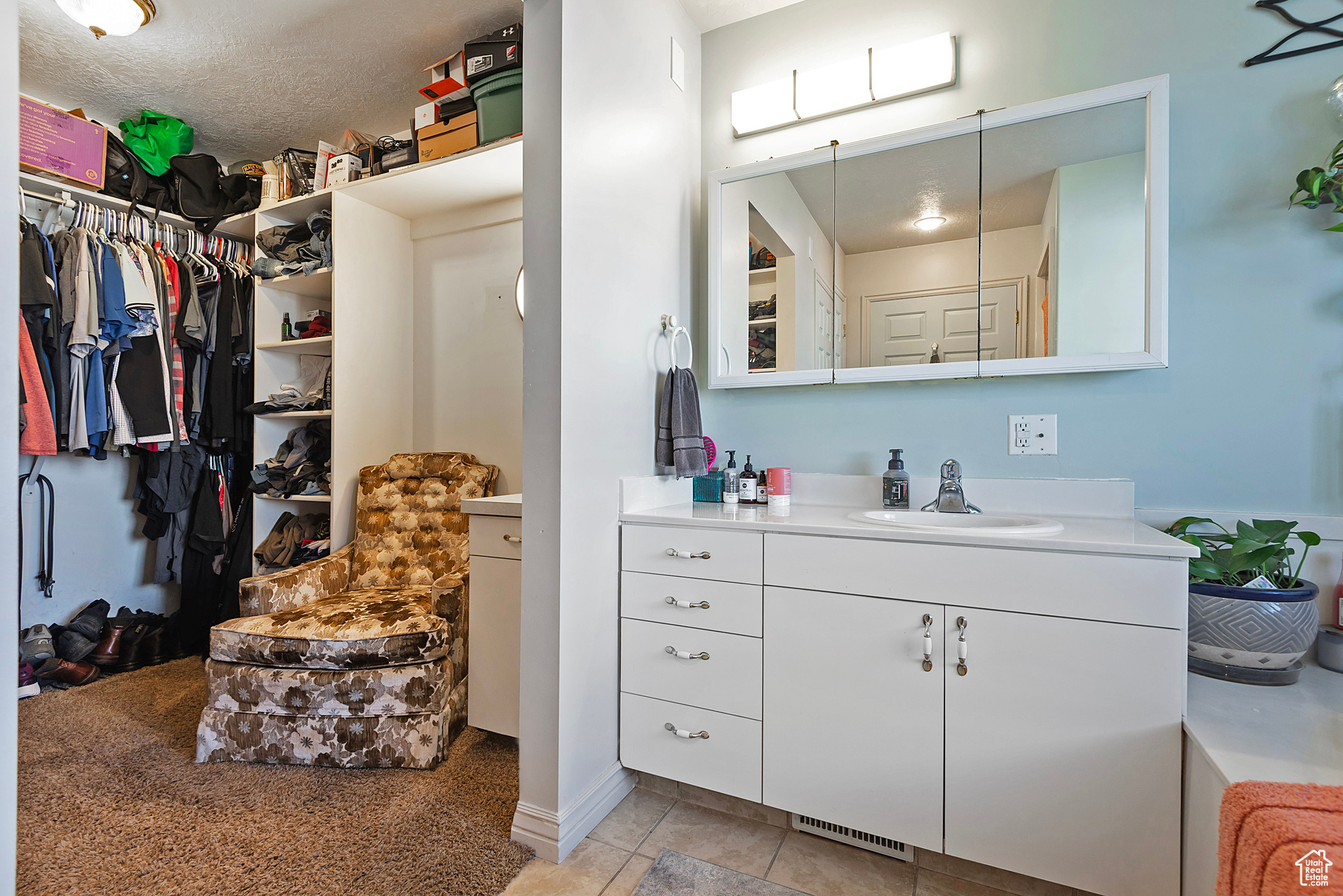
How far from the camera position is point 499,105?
7.04 feet

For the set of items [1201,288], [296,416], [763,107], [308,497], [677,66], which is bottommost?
[308,497]

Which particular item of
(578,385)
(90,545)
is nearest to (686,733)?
(578,385)

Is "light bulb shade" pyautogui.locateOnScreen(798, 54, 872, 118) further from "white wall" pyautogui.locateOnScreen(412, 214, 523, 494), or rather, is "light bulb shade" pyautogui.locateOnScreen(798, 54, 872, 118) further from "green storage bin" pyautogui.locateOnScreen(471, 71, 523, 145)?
"white wall" pyautogui.locateOnScreen(412, 214, 523, 494)

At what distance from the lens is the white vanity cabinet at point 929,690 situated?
3.71 feet

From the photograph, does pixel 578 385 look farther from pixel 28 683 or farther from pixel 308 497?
pixel 28 683

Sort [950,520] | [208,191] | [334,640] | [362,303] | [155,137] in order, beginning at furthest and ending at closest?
[208,191]
[155,137]
[362,303]
[334,640]
[950,520]

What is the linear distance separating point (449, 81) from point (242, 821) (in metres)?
2.48

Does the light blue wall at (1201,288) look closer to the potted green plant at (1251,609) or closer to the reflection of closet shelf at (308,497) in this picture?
the potted green plant at (1251,609)

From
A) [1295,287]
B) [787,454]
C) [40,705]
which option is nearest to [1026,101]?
[1295,287]

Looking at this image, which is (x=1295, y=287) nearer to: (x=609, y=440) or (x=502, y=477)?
(x=609, y=440)

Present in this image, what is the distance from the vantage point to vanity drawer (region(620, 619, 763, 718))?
148 cm

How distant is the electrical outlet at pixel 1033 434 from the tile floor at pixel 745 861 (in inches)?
40.9

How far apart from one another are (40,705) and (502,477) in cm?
186

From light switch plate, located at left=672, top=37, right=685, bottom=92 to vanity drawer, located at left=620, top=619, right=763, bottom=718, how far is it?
68.2 inches
